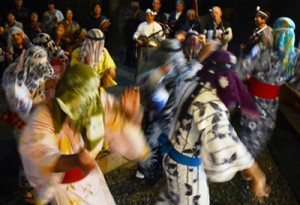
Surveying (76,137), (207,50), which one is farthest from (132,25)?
(76,137)

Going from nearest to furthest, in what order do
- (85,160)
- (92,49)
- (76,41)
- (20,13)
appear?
1. (85,160)
2. (92,49)
3. (76,41)
4. (20,13)

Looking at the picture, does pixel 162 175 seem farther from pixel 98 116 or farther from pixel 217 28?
pixel 217 28

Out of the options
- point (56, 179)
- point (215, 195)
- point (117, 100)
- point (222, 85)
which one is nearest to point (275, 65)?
point (215, 195)

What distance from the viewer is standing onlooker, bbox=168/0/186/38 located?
8.18 m

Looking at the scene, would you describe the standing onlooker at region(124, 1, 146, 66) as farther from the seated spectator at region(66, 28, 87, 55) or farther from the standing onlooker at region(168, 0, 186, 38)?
the seated spectator at region(66, 28, 87, 55)

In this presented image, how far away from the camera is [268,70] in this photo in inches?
190

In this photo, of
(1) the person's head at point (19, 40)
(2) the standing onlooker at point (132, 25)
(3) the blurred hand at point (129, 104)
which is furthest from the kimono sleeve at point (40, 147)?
(2) the standing onlooker at point (132, 25)

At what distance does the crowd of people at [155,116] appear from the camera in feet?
7.45

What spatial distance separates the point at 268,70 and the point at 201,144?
7.55 feet

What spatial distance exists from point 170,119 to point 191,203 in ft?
2.41

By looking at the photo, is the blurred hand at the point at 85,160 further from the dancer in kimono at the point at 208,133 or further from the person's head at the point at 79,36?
the person's head at the point at 79,36

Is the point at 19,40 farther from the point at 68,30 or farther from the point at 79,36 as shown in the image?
the point at 68,30

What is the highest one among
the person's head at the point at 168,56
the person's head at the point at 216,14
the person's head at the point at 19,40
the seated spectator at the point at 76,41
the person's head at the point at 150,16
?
the person's head at the point at 168,56

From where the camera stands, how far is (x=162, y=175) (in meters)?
4.95
